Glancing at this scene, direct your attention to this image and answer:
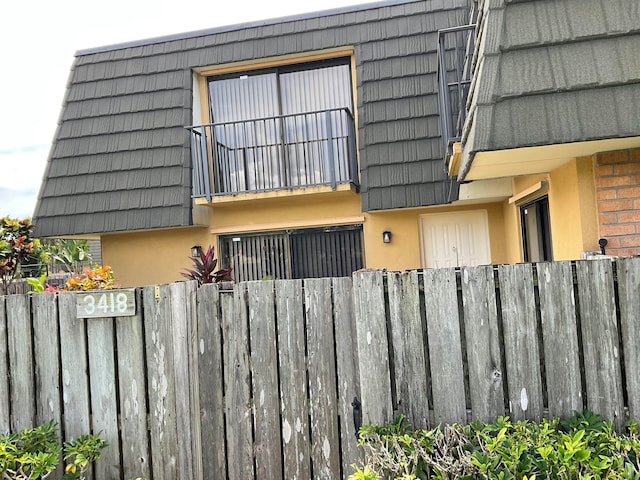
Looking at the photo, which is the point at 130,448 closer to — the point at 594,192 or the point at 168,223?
the point at 594,192

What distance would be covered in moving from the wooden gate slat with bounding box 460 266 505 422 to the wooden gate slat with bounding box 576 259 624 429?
1.34 feet

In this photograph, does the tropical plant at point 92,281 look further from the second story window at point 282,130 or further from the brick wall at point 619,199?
the brick wall at point 619,199

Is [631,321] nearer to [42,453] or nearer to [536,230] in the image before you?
[42,453]

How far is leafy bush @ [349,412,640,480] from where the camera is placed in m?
2.09

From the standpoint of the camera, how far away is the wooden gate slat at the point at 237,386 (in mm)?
2867

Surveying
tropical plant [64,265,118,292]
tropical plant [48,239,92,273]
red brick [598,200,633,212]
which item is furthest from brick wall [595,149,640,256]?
tropical plant [48,239,92,273]

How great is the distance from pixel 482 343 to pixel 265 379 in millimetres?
1184

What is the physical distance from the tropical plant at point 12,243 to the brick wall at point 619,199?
9.31 m

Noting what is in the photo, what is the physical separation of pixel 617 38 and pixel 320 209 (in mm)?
6332

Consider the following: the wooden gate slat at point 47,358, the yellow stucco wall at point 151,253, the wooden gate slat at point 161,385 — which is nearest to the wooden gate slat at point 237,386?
the wooden gate slat at point 161,385

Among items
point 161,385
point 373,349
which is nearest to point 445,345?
point 373,349

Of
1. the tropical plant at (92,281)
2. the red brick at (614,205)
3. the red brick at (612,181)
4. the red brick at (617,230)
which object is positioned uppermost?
the red brick at (612,181)

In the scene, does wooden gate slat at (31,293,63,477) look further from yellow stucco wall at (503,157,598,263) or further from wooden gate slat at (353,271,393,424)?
yellow stucco wall at (503,157,598,263)

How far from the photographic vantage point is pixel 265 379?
2.87 m
